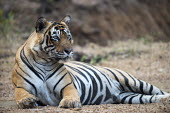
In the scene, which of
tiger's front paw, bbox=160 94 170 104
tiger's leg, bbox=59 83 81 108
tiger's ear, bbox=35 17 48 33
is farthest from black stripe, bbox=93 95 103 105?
tiger's ear, bbox=35 17 48 33

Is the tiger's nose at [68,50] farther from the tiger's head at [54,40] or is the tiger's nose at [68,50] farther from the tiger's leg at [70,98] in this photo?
the tiger's leg at [70,98]

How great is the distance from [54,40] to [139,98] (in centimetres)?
175

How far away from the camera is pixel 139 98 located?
5922mm

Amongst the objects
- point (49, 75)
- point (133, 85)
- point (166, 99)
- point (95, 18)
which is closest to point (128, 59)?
point (95, 18)

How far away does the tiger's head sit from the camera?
199 inches

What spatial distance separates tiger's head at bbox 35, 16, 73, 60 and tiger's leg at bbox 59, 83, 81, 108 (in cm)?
45

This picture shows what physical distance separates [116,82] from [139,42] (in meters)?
6.95

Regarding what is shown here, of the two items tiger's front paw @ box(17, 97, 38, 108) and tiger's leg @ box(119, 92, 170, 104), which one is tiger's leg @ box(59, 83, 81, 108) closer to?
tiger's front paw @ box(17, 97, 38, 108)

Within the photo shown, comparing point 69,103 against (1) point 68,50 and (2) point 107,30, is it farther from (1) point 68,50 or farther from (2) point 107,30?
(2) point 107,30

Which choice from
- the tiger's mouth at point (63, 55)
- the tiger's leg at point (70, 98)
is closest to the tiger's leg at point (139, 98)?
the tiger's leg at point (70, 98)

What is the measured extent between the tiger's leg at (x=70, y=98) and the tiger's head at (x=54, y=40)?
0.45 metres

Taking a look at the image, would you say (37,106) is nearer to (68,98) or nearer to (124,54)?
(68,98)

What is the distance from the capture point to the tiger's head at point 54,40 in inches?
199

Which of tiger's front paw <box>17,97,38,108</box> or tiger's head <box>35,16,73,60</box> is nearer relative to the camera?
tiger's front paw <box>17,97,38,108</box>
